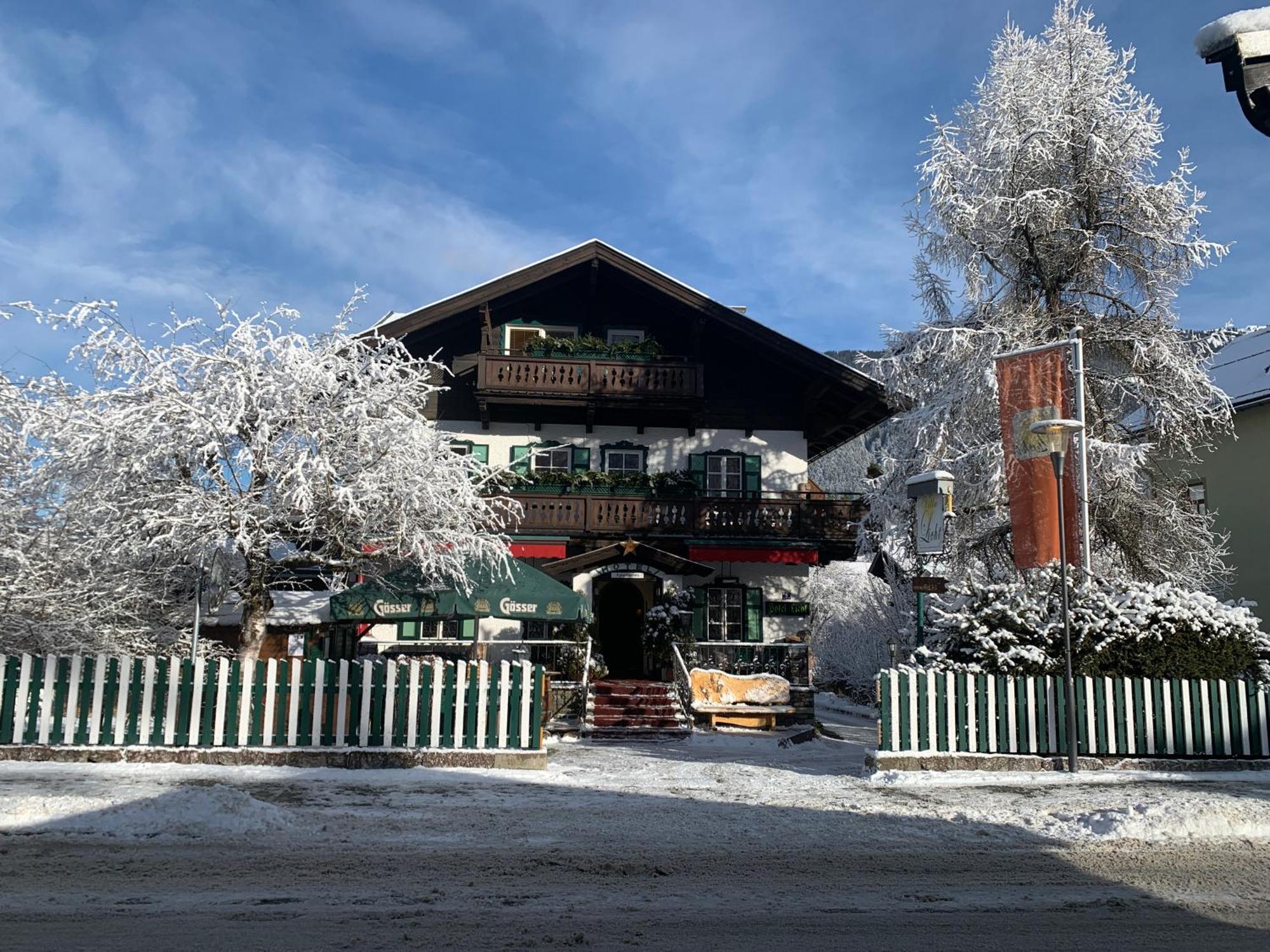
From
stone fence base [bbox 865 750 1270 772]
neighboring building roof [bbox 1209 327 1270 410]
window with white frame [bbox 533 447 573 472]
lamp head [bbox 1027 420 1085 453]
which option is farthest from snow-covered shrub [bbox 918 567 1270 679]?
window with white frame [bbox 533 447 573 472]

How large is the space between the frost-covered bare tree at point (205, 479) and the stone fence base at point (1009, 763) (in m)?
6.31

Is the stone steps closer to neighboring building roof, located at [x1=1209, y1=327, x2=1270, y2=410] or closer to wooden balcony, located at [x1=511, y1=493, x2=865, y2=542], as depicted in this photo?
wooden balcony, located at [x1=511, y1=493, x2=865, y2=542]

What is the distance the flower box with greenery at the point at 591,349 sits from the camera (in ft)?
73.6

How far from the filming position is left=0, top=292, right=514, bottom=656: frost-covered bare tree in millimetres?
11922

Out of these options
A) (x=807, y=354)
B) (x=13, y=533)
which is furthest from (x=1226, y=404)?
(x=13, y=533)

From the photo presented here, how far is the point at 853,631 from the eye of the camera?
3014cm

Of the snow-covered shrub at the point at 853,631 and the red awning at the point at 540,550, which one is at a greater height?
the red awning at the point at 540,550

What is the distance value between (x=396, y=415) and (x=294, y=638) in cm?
827

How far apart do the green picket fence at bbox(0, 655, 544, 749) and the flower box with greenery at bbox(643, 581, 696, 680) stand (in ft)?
27.2

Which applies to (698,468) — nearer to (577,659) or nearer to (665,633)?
(665,633)

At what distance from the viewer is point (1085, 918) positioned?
602 cm

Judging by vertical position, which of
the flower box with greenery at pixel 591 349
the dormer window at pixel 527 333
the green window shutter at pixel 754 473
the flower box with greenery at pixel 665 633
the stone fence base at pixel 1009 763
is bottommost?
the stone fence base at pixel 1009 763

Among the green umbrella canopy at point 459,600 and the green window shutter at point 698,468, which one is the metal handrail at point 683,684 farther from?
the green window shutter at point 698,468

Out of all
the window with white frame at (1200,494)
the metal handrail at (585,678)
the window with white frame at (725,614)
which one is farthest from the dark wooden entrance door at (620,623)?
the window with white frame at (1200,494)
